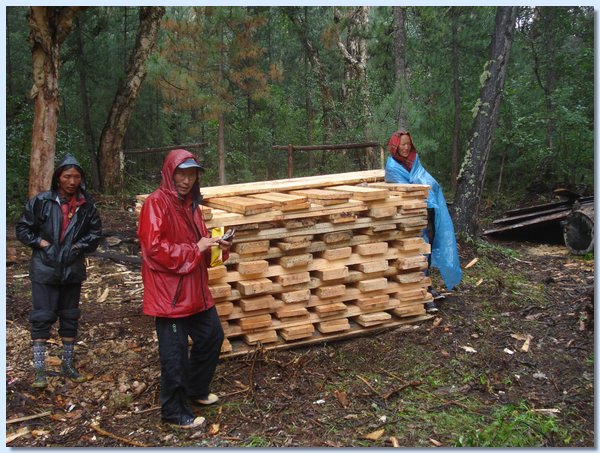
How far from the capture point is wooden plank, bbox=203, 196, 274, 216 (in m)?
5.25

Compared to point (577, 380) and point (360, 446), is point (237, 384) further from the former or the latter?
point (577, 380)

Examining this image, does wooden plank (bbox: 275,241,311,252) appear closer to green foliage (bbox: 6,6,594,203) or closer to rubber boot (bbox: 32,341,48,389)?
rubber boot (bbox: 32,341,48,389)

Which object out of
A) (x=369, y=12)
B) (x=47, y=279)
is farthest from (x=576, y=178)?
(x=47, y=279)

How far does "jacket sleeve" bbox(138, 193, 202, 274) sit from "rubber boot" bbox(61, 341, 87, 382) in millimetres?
1594

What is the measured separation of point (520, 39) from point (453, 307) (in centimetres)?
1310

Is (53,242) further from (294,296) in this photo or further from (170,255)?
(294,296)

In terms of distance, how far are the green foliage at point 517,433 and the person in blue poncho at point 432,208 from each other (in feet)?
7.77

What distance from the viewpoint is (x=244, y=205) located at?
17.2 ft

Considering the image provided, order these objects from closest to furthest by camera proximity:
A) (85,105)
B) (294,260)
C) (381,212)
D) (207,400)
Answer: (207,400), (294,260), (381,212), (85,105)

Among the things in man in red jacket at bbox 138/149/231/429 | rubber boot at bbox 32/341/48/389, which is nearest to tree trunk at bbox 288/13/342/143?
rubber boot at bbox 32/341/48/389

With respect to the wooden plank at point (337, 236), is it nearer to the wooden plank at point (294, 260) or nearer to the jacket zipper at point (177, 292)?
the wooden plank at point (294, 260)

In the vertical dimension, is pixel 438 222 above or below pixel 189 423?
above

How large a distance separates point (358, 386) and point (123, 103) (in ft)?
39.8

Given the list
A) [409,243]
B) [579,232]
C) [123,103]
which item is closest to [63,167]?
[409,243]
